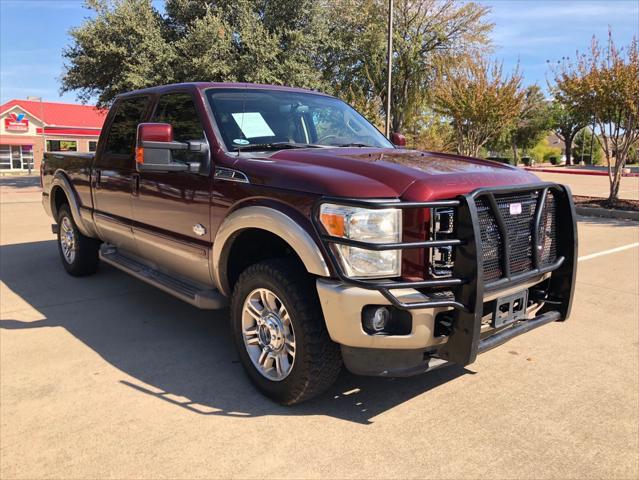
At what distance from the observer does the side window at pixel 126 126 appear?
16.2ft

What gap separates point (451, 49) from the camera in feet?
86.6

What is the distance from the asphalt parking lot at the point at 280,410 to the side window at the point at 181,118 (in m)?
1.55

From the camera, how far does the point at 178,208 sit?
4.07 meters

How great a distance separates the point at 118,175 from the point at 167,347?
1.77 m

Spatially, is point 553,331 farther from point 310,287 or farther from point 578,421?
point 310,287

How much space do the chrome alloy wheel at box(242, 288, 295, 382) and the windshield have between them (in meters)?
1.15

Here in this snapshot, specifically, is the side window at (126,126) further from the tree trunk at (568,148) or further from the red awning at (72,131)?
the tree trunk at (568,148)

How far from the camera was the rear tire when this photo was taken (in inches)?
243

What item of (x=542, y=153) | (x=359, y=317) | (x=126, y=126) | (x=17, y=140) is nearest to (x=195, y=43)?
(x=126, y=126)

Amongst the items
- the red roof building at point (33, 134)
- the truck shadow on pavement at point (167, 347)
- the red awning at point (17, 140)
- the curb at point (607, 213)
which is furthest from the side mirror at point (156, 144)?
the red awning at point (17, 140)

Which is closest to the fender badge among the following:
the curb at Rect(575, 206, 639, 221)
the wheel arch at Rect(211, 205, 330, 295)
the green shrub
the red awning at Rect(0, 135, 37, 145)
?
the wheel arch at Rect(211, 205, 330, 295)

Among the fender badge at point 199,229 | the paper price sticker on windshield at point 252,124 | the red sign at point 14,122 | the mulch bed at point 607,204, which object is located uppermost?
the red sign at point 14,122

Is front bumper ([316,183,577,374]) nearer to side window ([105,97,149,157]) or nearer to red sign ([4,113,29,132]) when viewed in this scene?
side window ([105,97,149,157])

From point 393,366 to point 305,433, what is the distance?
2.13 ft
